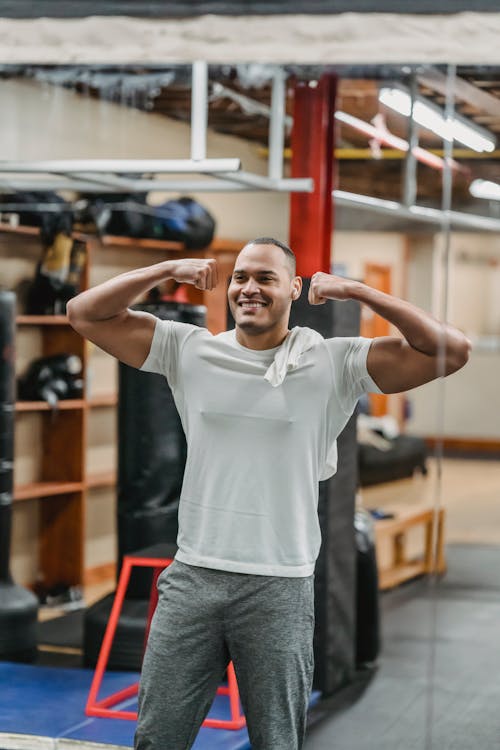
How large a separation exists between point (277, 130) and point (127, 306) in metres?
1.96

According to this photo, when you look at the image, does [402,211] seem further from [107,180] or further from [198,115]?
[198,115]

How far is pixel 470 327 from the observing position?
6344 mm

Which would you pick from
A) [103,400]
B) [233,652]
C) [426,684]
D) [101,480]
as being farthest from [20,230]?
[233,652]

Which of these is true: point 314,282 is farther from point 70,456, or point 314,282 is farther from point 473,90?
point 70,456

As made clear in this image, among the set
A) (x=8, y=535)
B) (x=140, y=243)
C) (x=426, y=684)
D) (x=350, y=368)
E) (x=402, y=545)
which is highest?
(x=140, y=243)

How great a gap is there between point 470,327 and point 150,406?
89.2 inches

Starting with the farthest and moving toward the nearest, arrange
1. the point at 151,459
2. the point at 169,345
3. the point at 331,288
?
the point at 151,459 < the point at 169,345 < the point at 331,288

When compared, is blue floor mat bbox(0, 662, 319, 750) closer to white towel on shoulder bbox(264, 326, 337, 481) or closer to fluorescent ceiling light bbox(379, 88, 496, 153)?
white towel on shoulder bbox(264, 326, 337, 481)

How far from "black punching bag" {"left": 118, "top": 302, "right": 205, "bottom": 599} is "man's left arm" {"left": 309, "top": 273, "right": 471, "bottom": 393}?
2.17 meters

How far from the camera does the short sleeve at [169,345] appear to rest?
2732 millimetres

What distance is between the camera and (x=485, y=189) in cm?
486

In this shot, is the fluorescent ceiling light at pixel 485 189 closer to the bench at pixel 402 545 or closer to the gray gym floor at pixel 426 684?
the gray gym floor at pixel 426 684

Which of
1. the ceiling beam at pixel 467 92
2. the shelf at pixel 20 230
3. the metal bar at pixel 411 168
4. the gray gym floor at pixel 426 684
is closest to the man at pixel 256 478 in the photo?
the gray gym floor at pixel 426 684

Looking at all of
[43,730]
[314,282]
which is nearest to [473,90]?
[314,282]
